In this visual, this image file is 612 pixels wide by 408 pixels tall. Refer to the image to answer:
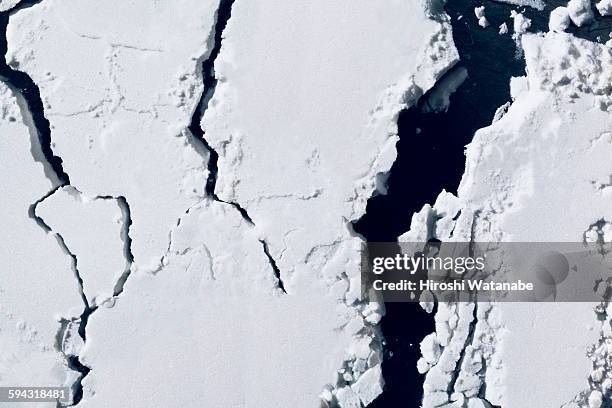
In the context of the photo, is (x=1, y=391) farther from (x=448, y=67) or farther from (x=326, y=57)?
(x=448, y=67)

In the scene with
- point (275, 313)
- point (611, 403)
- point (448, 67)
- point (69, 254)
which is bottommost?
point (611, 403)

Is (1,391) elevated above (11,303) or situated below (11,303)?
below

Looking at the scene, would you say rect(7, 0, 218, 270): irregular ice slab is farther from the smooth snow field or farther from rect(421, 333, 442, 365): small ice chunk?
rect(421, 333, 442, 365): small ice chunk

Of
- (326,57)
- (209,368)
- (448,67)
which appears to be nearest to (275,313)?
(209,368)

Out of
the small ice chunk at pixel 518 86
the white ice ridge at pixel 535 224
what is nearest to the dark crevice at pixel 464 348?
the white ice ridge at pixel 535 224

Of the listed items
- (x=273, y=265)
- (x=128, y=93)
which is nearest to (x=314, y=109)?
(x=273, y=265)

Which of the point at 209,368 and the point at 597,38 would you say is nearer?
the point at 209,368
